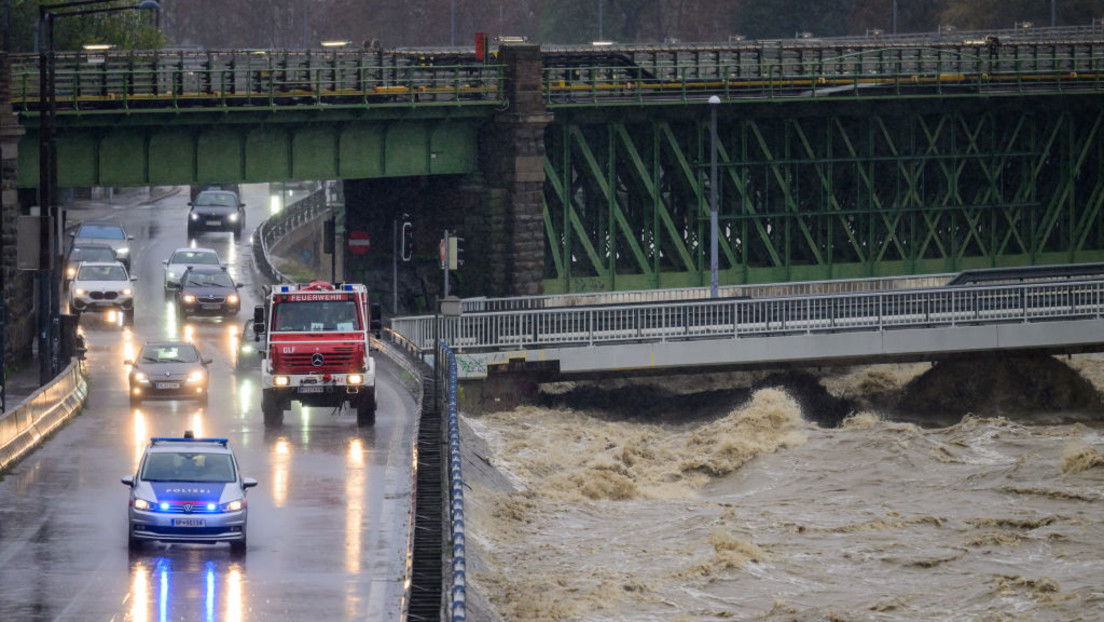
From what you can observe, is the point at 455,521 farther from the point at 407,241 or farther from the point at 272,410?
the point at 407,241

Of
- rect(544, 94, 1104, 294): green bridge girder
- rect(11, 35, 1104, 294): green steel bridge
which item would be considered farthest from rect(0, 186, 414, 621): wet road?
rect(544, 94, 1104, 294): green bridge girder

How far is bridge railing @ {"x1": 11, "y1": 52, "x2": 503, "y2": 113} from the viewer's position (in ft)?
154

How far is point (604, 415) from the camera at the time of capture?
158 feet

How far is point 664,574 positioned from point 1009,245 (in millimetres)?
37079

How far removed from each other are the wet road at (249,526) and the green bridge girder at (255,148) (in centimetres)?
657

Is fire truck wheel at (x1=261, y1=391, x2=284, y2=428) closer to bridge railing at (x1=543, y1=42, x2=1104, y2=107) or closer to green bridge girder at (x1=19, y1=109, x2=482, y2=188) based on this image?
green bridge girder at (x1=19, y1=109, x2=482, y2=188)

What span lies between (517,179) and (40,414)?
68.0 ft

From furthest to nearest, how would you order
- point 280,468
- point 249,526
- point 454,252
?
point 454,252 → point 280,468 → point 249,526

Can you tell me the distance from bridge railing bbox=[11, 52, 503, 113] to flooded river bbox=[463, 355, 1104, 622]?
957 cm

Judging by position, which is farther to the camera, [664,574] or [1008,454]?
[1008,454]

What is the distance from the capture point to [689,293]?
57938 mm

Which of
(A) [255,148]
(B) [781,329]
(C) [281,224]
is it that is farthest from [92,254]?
(C) [281,224]

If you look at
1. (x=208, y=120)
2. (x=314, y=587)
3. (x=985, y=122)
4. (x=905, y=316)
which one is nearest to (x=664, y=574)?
(x=314, y=587)

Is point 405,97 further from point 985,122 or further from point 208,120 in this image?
point 985,122
